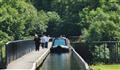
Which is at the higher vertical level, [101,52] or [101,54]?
[101,52]

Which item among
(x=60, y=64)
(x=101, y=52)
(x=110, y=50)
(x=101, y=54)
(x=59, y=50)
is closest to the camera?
(x=60, y=64)

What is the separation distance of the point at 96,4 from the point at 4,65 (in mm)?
81697

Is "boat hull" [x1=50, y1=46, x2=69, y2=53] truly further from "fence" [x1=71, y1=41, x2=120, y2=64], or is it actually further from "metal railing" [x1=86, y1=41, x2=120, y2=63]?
"metal railing" [x1=86, y1=41, x2=120, y2=63]

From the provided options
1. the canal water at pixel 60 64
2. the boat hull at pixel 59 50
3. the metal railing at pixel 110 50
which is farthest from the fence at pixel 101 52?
the canal water at pixel 60 64

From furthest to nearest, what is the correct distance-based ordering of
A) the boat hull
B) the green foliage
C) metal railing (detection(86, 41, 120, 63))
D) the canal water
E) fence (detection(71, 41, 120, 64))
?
the boat hull → the green foliage → fence (detection(71, 41, 120, 64)) → metal railing (detection(86, 41, 120, 63)) → the canal water

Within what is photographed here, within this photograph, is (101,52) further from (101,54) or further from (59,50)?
(59,50)

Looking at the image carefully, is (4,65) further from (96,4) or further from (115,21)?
(96,4)

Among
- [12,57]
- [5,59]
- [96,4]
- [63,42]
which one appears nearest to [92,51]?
[63,42]

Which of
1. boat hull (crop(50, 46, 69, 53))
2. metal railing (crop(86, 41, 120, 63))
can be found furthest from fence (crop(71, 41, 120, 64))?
boat hull (crop(50, 46, 69, 53))

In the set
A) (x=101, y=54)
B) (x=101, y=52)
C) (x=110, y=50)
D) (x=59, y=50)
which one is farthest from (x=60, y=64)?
(x=59, y=50)

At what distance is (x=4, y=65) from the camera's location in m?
28.1

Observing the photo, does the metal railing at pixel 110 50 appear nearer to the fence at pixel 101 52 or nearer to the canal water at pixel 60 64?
the fence at pixel 101 52

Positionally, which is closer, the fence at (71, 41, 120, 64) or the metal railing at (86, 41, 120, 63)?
the metal railing at (86, 41, 120, 63)

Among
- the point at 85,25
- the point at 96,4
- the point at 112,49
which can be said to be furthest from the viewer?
the point at 96,4
